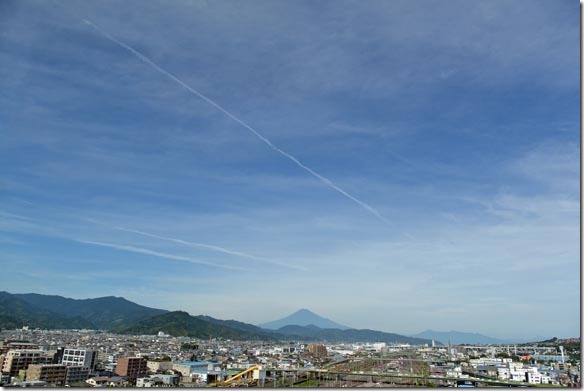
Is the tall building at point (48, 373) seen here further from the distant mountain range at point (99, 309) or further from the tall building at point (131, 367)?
the distant mountain range at point (99, 309)

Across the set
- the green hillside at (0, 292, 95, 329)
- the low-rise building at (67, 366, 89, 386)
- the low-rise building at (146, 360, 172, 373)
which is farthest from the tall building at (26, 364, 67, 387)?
the green hillside at (0, 292, 95, 329)

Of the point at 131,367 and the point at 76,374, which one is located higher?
the point at 76,374

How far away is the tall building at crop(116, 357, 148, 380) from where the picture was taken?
7.96m

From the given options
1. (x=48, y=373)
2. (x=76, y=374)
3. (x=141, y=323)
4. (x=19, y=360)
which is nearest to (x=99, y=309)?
(x=141, y=323)

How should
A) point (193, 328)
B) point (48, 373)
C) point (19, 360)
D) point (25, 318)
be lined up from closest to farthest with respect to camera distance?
point (48, 373), point (19, 360), point (25, 318), point (193, 328)

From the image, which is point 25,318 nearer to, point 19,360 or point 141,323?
point 141,323

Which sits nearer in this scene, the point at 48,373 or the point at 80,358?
the point at 48,373

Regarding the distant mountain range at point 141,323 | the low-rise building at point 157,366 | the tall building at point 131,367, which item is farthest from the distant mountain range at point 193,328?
the tall building at point 131,367

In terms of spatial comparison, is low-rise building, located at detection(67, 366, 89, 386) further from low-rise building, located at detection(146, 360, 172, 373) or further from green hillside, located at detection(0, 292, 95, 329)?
green hillside, located at detection(0, 292, 95, 329)

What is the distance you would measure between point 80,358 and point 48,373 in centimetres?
212

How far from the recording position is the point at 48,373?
6.21m

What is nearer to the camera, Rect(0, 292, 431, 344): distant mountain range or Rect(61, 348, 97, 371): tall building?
Rect(61, 348, 97, 371): tall building

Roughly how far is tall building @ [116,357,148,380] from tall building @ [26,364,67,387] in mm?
1421

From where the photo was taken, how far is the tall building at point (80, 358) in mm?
7926
